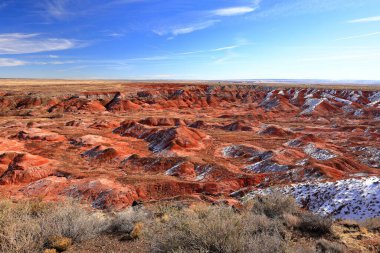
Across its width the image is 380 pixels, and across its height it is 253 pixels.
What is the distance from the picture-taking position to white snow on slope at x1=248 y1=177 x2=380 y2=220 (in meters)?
18.3

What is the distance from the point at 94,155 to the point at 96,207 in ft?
56.1

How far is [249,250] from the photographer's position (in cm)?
695

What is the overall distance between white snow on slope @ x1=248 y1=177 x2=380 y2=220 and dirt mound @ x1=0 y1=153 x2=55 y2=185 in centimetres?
2286

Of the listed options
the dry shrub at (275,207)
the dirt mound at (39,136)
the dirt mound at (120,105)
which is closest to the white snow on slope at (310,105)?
the dirt mound at (120,105)

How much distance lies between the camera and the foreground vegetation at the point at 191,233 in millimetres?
7605

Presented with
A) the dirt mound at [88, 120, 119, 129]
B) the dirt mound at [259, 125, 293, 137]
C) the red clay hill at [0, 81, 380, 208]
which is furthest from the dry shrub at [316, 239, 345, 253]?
the dirt mound at [88, 120, 119, 129]

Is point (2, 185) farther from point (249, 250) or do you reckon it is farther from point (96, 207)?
point (249, 250)

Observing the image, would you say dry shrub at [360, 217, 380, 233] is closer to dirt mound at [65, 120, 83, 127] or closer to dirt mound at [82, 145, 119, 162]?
dirt mound at [82, 145, 119, 162]

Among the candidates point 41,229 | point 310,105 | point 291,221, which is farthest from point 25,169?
point 310,105

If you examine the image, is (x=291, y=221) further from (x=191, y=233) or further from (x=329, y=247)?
(x=191, y=233)

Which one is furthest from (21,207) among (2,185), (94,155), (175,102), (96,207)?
(175,102)

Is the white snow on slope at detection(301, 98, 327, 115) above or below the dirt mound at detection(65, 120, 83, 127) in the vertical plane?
above

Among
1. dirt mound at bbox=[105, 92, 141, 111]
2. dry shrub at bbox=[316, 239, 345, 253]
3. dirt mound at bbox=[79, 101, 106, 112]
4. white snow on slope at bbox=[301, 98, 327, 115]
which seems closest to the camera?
dry shrub at bbox=[316, 239, 345, 253]

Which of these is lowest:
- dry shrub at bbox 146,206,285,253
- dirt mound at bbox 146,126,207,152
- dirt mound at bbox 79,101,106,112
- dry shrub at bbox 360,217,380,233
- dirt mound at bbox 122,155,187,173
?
dirt mound at bbox 122,155,187,173
